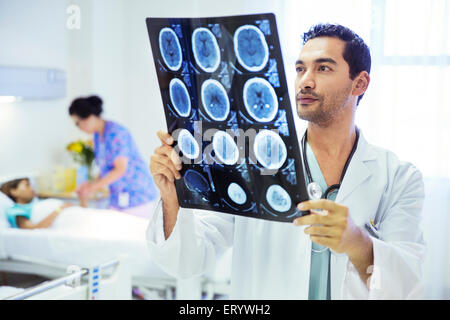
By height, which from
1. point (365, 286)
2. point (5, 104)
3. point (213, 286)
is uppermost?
point (5, 104)

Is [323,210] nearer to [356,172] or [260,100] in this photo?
[356,172]

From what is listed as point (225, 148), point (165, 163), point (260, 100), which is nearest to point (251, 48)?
point (260, 100)

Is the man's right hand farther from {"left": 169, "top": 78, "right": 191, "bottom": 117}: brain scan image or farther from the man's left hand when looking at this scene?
the man's left hand

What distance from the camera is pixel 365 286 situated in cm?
101

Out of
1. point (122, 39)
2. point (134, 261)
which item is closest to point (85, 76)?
point (122, 39)

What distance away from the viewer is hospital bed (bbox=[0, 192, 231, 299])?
5.88ft

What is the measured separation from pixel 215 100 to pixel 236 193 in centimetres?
20

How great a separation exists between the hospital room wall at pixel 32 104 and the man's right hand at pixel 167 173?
75cm

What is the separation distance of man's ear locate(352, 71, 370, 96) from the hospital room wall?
103 cm

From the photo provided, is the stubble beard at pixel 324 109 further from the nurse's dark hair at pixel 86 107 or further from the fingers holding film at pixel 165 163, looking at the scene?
the nurse's dark hair at pixel 86 107

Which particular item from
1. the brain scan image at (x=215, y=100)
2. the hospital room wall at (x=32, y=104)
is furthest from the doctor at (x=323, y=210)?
the hospital room wall at (x=32, y=104)

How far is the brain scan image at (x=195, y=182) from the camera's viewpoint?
104 cm
